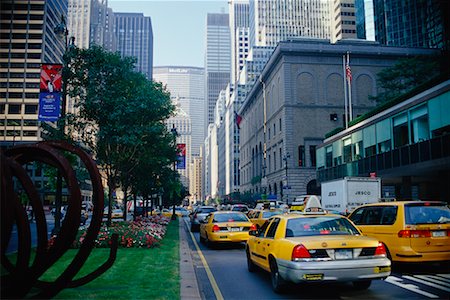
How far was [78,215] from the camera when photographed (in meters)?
6.59

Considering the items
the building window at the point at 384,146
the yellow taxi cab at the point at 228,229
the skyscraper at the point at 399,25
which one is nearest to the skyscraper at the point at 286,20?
the skyscraper at the point at 399,25

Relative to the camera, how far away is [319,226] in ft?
28.6

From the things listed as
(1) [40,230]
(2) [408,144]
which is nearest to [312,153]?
(2) [408,144]

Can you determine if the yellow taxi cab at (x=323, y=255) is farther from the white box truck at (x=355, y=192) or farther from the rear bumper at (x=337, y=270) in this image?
the white box truck at (x=355, y=192)

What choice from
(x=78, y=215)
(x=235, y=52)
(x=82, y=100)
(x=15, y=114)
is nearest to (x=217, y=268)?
(x=78, y=215)

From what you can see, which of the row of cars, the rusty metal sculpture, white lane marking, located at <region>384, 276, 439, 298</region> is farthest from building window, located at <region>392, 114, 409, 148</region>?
the rusty metal sculpture

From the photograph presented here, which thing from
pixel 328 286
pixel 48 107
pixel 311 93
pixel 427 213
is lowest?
pixel 328 286

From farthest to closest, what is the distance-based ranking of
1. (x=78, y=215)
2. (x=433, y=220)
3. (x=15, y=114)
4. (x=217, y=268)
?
(x=15, y=114) < (x=217, y=268) < (x=433, y=220) < (x=78, y=215)

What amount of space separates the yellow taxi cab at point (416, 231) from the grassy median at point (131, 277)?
5.15 meters

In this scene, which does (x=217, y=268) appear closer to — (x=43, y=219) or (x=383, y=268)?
(x=383, y=268)

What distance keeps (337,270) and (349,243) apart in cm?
54

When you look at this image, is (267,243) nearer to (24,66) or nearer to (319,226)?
(319,226)

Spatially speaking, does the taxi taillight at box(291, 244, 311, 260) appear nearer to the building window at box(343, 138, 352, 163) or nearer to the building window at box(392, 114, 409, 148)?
the building window at box(392, 114, 409, 148)

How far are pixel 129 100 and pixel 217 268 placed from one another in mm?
10079
